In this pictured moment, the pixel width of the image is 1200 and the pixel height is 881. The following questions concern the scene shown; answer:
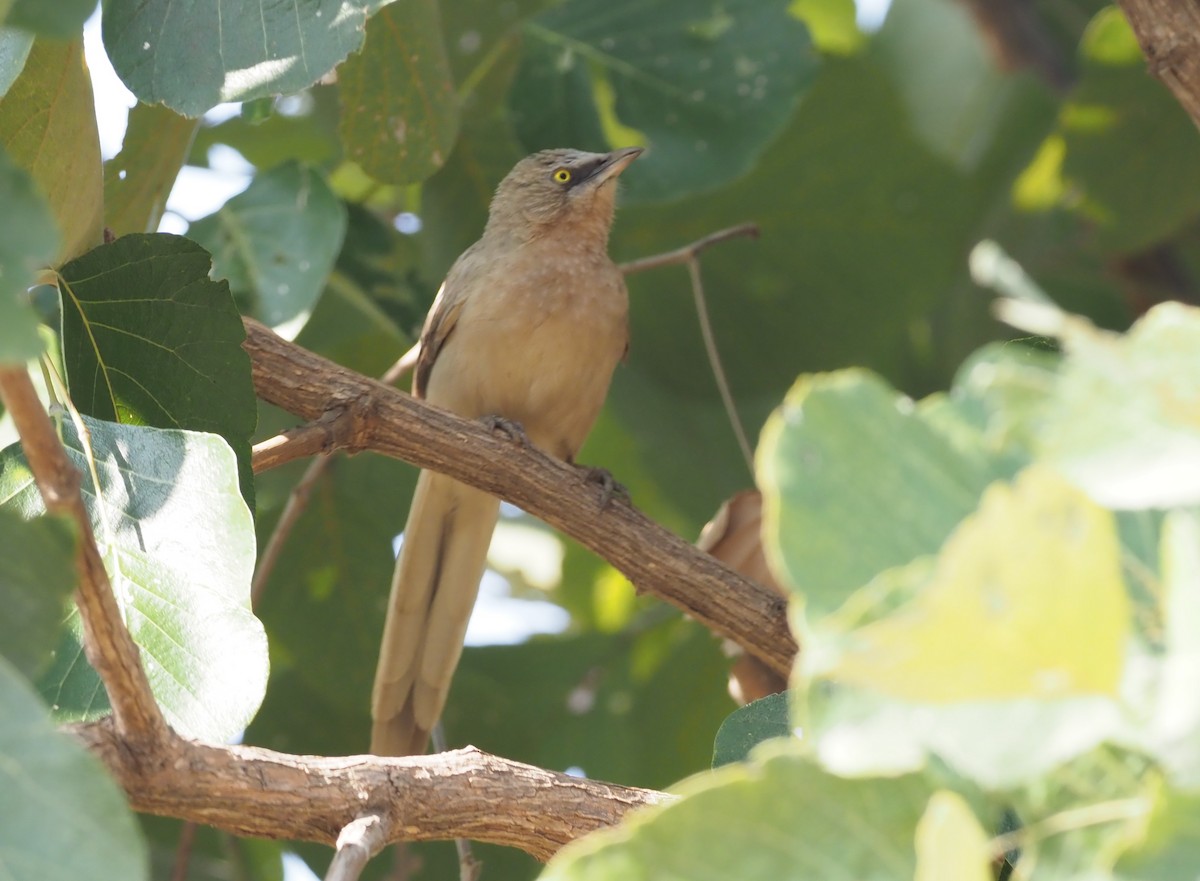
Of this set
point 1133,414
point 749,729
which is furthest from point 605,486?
point 1133,414

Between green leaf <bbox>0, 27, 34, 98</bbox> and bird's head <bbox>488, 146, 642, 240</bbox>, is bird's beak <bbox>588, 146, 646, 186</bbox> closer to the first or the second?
bird's head <bbox>488, 146, 642, 240</bbox>

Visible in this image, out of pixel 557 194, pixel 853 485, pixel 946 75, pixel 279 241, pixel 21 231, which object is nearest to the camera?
pixel 853 485

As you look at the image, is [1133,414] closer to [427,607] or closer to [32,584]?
[32,584]

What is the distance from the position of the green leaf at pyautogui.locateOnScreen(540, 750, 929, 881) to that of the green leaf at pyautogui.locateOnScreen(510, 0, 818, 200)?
4005mm

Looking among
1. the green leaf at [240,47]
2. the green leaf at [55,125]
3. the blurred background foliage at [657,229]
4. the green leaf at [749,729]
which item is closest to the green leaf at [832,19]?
the blurred background foliage at [657,229]

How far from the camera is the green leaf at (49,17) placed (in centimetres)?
185

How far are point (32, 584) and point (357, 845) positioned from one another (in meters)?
0.73

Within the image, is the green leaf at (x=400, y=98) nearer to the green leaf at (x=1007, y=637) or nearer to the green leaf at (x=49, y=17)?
the green leaf at (x=49, y=17)

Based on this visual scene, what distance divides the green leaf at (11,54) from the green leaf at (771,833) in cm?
193

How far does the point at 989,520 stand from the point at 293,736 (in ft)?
14.5

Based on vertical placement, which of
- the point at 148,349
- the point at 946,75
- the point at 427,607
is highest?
the point at 946,75

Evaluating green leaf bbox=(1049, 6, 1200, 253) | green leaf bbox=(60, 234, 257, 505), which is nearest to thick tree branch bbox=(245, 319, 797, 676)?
green leaf bbox=(60, 234, 257, 505)

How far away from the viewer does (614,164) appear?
17.6 ft

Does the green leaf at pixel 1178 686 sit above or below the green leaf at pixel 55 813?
above
